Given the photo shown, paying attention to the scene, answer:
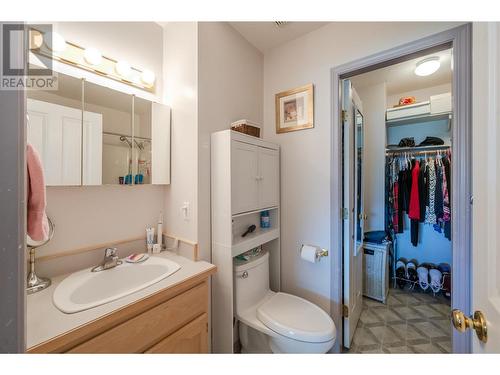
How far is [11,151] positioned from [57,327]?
2.26ft

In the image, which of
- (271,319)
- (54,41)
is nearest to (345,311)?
(271,319)

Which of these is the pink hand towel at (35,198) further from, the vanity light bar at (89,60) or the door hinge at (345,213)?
the door hinge at (345,213)

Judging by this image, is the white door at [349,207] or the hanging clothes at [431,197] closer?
the white door at [349,207]

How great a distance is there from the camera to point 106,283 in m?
1.12

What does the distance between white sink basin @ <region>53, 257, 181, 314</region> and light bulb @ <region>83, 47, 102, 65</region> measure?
1.20m

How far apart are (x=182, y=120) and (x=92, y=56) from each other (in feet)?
1.93

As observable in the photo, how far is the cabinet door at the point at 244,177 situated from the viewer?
1318 mm

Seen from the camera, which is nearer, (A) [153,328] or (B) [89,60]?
(A) [153,328]

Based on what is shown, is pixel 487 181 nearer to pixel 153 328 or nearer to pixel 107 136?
pixel 153 328

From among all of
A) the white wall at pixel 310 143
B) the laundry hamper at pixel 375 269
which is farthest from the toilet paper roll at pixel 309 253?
the laundry hamper at pixel 375 269

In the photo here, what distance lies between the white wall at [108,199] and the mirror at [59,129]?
0.34 feet
